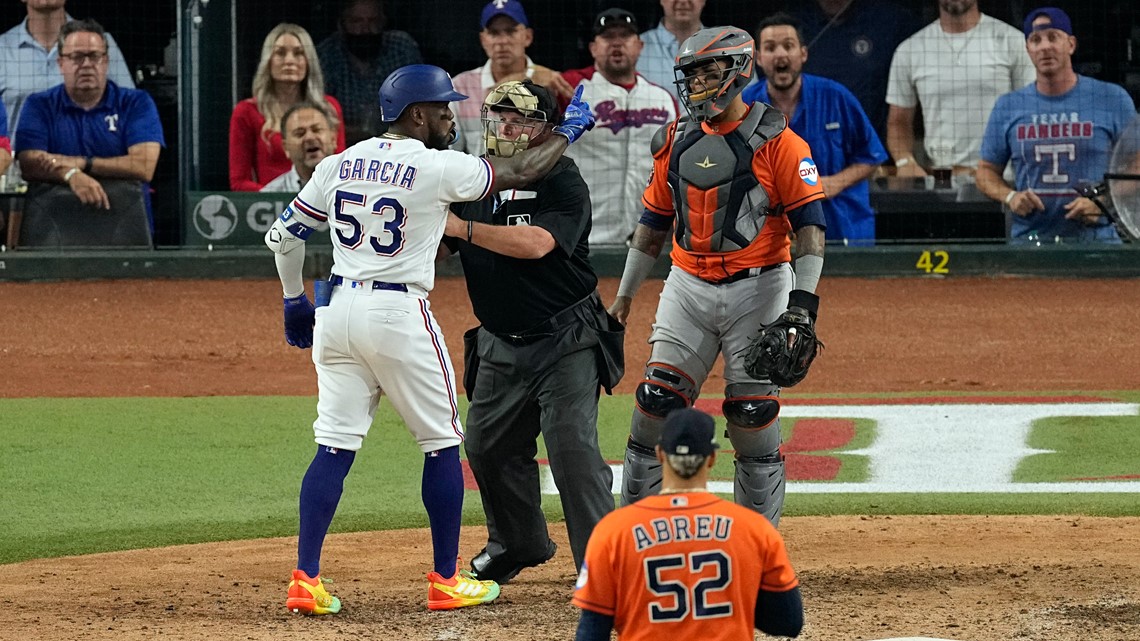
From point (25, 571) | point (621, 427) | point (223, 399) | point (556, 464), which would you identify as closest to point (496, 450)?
point (556, 464)

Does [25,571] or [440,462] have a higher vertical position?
[440,462]

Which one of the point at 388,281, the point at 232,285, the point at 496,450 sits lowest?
the point at 232,285

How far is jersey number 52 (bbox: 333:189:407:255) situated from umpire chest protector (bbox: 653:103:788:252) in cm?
112

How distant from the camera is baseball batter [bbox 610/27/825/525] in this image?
554 cm

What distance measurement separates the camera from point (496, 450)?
563 cm

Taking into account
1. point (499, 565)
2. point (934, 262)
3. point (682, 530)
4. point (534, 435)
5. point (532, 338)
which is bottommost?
point (934, 262)

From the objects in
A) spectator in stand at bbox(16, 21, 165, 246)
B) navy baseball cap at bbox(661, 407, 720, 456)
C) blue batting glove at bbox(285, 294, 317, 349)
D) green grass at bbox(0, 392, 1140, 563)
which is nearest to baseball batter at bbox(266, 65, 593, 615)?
blue batting glove at bbox(285, 294, 317, 349)

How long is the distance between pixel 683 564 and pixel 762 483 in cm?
234

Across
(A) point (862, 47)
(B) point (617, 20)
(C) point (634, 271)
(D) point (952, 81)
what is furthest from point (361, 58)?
(C) point (634, 271)

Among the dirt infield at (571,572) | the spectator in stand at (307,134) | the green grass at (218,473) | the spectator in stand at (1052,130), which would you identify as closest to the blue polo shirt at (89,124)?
the spectator in stand at (307,134)

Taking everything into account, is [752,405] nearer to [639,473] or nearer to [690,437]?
[639,473]

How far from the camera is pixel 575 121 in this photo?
555 centimetres

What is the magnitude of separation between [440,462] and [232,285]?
27.2ft

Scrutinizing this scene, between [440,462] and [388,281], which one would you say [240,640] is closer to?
[440,462]
